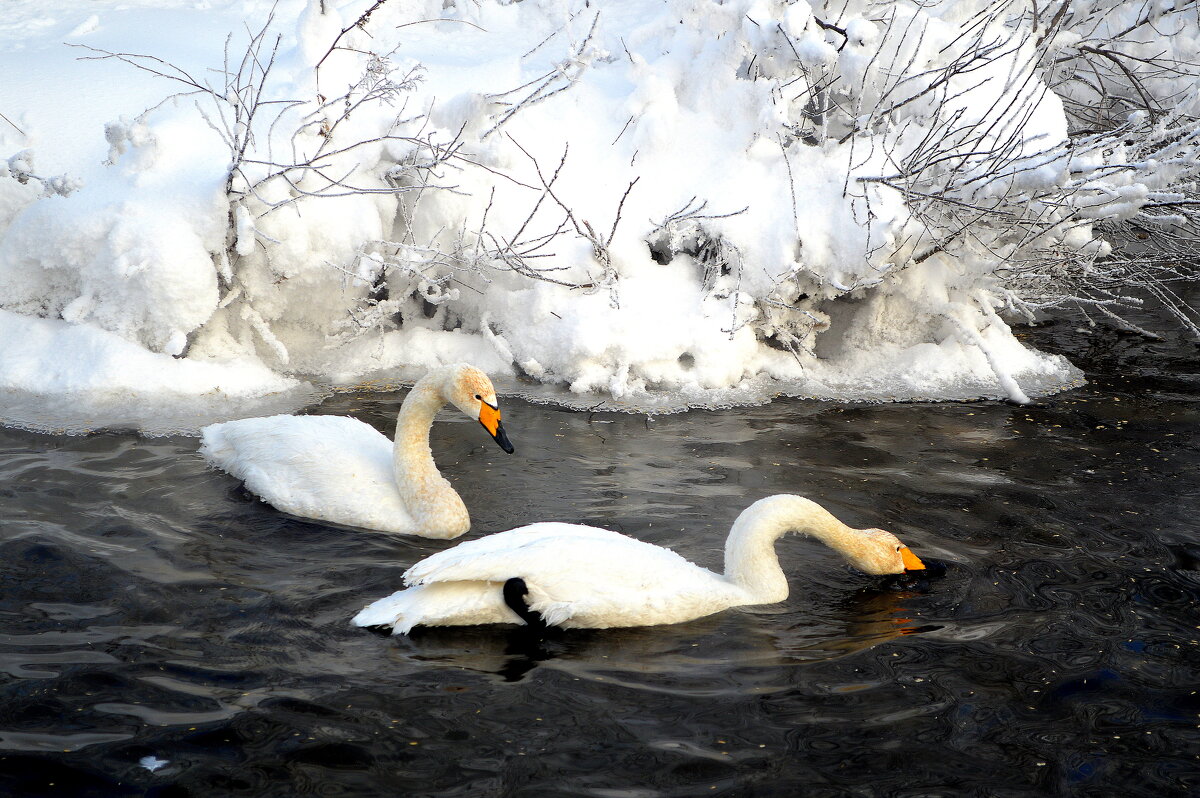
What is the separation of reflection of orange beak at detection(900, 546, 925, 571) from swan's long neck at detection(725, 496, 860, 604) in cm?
22

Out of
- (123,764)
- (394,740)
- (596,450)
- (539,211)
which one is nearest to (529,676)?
(394,740)

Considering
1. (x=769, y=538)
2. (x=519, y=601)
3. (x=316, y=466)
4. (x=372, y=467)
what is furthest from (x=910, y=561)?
(x=316, y=466)

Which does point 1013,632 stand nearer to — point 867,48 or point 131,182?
point 867,48

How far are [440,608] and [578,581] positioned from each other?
0.55 m

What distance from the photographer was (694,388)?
25.2ft

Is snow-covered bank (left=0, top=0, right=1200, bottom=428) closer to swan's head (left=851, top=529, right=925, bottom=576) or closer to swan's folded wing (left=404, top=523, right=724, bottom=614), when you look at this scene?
swan's head (left=851, top=529, right=925, bottom=576)

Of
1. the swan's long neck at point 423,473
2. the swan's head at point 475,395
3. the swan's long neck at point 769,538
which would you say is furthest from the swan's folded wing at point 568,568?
the swan's head at point 475,395

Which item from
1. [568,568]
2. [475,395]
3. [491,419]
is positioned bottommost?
[568,568]

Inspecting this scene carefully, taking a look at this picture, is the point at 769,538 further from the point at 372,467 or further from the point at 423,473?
the point at 372,467

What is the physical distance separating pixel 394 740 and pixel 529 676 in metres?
0.62

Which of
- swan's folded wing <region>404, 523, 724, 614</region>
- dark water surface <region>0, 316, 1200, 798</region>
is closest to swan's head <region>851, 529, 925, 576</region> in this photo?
dark water surface <region>0, 316, 1200, 798</region>

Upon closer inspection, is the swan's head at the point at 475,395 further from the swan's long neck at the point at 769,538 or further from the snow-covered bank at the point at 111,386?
the snow-covered bank at the point at 111,386

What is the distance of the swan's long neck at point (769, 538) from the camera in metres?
4.50

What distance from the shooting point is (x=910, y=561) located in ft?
15.5
